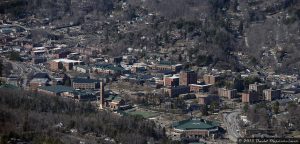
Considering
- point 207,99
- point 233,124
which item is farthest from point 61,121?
point 207,99

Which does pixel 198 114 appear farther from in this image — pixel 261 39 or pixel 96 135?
pixel 261 39

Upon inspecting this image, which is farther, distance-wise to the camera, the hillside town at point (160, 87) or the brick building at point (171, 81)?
the brick building at point (171, 81)

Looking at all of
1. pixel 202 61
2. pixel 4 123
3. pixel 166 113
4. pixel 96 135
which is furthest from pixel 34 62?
pixel 4 123

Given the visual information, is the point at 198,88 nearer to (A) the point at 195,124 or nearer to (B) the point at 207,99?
(B) the point at 207,99

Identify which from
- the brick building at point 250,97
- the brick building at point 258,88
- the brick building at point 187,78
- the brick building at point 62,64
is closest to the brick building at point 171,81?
the brick building at point 187,78

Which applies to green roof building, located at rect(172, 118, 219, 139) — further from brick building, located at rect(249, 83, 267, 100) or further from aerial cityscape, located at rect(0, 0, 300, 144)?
brick building, located at rect(249, 83, 267, 100)

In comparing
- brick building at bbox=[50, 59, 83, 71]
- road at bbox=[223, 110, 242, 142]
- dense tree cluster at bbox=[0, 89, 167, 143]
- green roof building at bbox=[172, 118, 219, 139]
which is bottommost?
road at bbox=[223, 110, 242, 142]

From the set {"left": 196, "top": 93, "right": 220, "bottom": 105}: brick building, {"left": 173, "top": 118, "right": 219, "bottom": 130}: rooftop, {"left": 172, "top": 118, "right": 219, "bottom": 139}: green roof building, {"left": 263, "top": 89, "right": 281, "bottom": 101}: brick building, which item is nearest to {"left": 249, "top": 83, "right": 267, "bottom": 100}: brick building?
{"left": 263, "top": 89, "right": 281, "bottom": 101}: brick building

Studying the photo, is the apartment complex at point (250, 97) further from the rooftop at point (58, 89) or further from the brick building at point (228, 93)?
the rooftop at point (58, 89)
